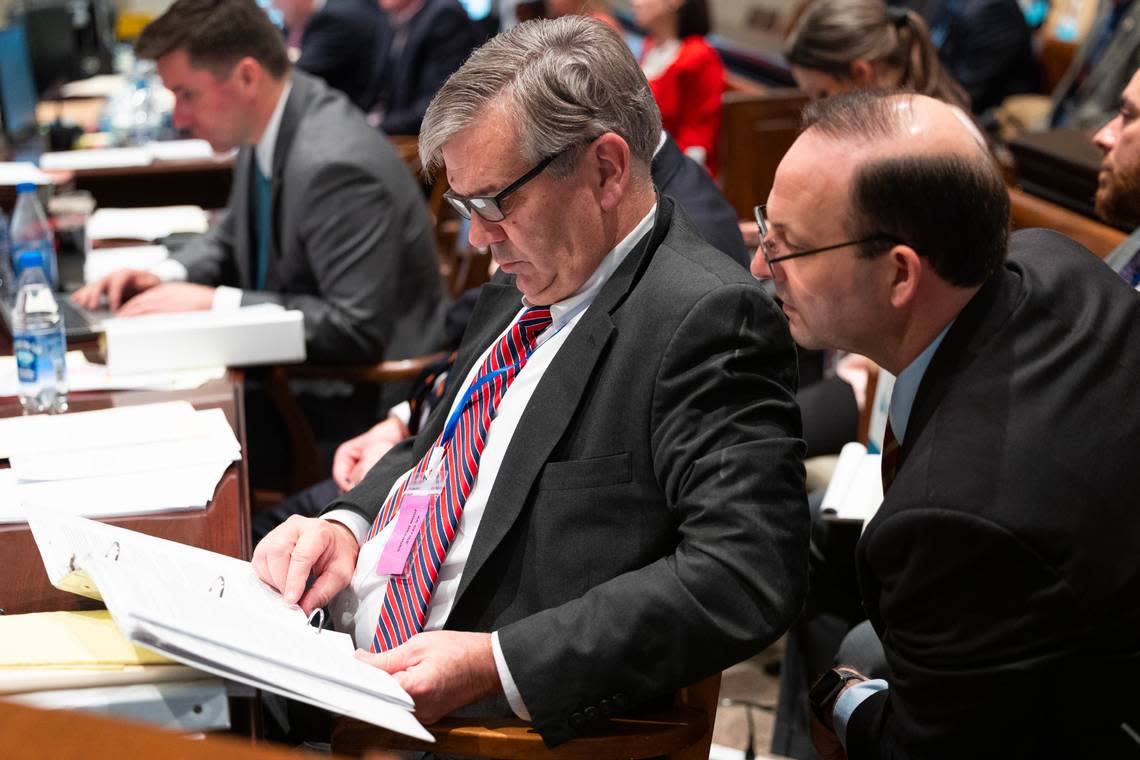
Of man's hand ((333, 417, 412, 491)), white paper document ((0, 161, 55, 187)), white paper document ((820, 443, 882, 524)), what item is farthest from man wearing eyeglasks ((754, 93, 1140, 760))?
white paper document ((0, 161, 55, 187))

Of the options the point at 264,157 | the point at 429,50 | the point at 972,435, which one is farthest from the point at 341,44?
the point at 972,435

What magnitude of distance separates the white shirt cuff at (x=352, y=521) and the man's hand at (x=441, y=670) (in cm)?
35

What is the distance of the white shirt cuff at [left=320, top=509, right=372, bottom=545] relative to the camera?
5.70ft

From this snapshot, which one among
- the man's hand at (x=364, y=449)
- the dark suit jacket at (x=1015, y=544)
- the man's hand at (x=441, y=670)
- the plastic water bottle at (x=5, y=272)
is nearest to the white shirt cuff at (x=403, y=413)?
the man's hand at (x=364, y=449)

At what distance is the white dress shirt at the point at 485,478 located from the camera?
5.13 feet

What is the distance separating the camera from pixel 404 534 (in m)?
1.61

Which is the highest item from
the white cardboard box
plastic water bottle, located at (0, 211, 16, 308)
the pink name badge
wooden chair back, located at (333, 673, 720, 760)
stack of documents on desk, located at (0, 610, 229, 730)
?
stack of documents on desk, located at (0, 610, 229, 730)

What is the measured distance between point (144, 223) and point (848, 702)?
2.76 meters

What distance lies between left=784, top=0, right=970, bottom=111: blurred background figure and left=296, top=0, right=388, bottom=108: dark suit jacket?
304 cm

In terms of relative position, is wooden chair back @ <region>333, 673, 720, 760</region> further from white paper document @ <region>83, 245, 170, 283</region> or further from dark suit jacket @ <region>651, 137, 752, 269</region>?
white paper document @ <region>83, 245, 170, 283</region>

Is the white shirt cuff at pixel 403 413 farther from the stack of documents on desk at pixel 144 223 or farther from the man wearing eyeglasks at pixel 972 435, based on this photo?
the stack of documents on desk at pixel 144 223

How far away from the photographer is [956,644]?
1.22 m

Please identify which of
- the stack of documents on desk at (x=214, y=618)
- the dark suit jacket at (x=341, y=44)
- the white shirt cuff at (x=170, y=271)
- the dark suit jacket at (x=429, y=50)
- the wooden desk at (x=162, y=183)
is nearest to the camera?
the stack of documents on desk at (x=214, y=618)

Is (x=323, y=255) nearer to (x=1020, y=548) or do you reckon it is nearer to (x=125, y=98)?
(x=1020, y=548)
